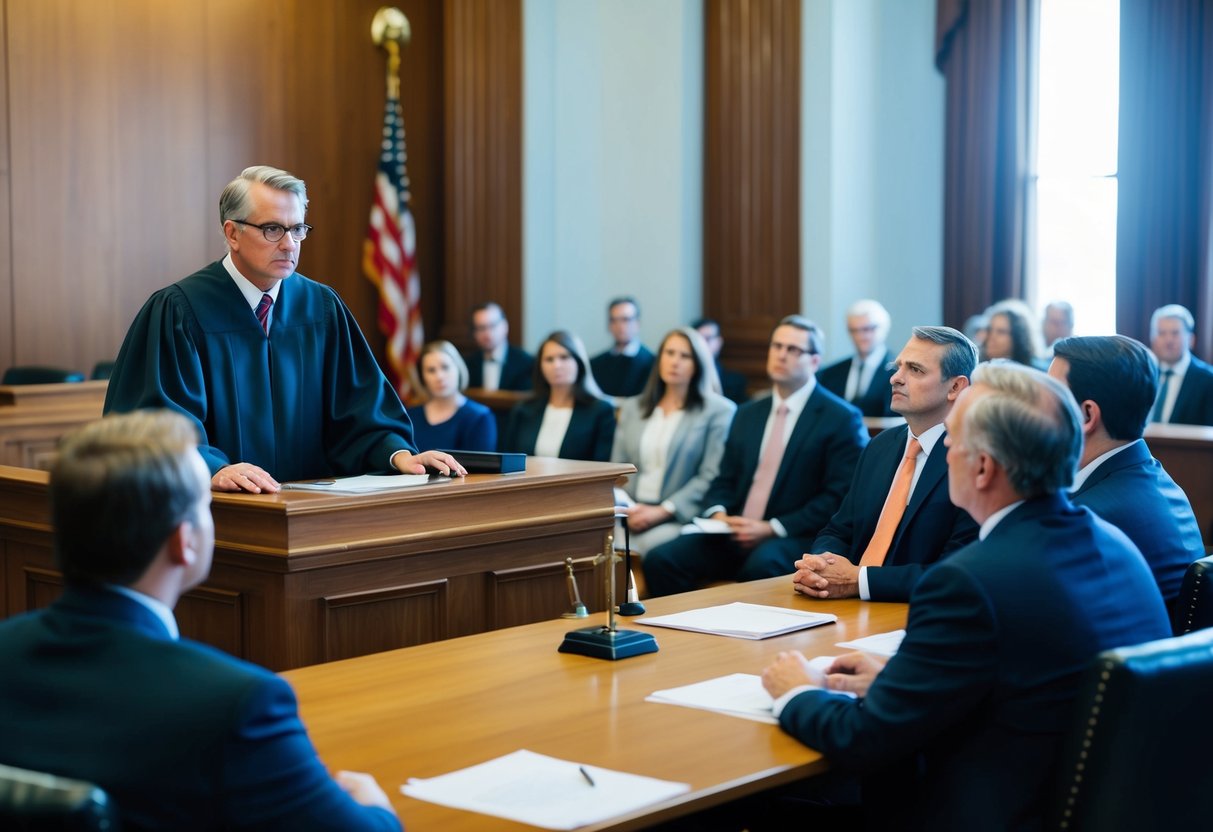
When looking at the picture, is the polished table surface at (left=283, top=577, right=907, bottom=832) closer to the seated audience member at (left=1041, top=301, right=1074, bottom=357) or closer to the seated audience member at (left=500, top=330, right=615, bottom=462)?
the seated audience member at (left=500, top=330, right=615, bottom=462)

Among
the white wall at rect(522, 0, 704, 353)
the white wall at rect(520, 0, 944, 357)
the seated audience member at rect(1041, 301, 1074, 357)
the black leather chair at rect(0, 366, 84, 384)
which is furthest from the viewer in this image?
the white wall at rect(522, 0, 704, 353)

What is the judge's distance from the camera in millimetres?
4148

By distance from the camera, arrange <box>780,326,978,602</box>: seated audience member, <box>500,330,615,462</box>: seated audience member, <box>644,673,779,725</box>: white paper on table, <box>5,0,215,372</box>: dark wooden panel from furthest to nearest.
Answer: <box>5,0,215,372</box>: dark wooden panel
<box>500,330,615,462</box>: seated audience member
<box>780,326,978,602</box>: seated audience member
<box>644,673,779,725</box>: white paper on table

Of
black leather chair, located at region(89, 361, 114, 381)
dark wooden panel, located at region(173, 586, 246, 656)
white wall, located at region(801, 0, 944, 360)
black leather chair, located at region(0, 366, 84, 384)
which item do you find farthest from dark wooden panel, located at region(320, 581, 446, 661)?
white wall, located at region(801, 0, 944, 360)

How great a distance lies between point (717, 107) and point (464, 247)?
2.29 m

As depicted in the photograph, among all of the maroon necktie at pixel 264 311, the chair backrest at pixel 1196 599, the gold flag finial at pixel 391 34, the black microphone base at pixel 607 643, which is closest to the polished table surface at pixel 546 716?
the black microphone base at pixel 607 643

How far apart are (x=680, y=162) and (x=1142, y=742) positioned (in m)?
8.64

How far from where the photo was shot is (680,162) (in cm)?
1059

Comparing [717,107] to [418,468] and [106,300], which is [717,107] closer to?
[106,300]

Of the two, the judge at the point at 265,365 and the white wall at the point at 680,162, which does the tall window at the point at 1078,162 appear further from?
the judge at the point at 265,365

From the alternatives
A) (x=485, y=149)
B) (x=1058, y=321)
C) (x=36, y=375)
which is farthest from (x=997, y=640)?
(x=485, y=149)

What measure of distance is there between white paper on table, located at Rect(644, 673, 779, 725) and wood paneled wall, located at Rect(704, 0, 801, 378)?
7314 mm

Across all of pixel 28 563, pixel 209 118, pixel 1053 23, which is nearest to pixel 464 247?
pixel 209 118

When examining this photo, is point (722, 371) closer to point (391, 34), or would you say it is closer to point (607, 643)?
point (391, 34)
